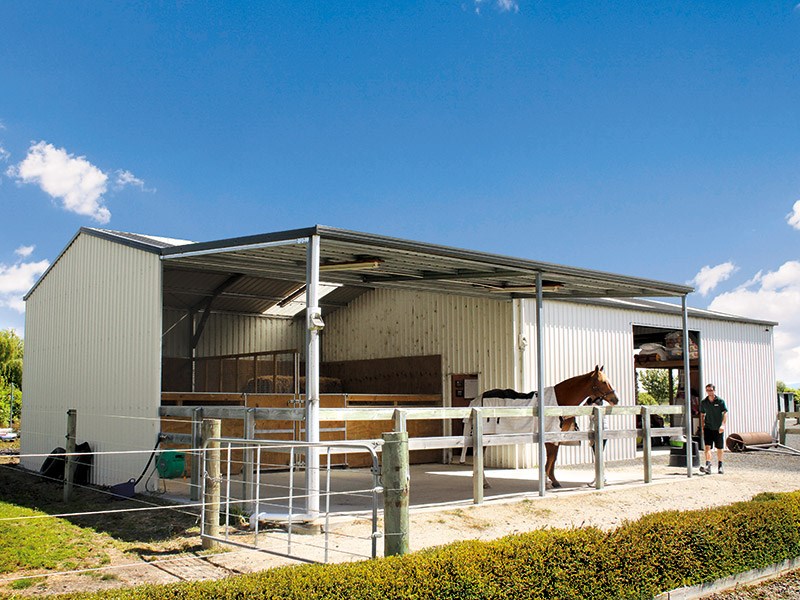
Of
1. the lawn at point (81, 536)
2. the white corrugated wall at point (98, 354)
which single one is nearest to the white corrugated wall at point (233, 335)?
the white corrugated wall at point (98, 354)

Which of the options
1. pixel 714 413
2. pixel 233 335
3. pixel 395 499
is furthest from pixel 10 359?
pixel 395 499

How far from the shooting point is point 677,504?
10531mm

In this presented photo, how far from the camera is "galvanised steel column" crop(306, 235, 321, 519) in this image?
27.0 feet

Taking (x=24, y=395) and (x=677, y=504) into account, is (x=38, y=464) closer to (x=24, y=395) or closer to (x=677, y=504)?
(x=24, y=395)

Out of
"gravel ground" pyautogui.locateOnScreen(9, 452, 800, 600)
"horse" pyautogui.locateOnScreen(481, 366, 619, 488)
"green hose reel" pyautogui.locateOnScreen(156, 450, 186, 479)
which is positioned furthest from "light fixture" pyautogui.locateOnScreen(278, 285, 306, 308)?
"green hose reel" pyautogui.locateOnScreen(156, 450, 186, 479)

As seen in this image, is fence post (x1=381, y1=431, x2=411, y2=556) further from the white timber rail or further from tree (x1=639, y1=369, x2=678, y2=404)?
tree (x1=639, y1=369, x2=678, y2=404)

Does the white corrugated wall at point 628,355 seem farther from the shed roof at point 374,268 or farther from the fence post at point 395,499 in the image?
the fence post at point 395,499

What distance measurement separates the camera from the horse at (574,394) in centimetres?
1149

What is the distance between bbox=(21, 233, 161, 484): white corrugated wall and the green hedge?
6454mm

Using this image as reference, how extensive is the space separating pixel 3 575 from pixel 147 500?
3.44m

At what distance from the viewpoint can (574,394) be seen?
1172 cm

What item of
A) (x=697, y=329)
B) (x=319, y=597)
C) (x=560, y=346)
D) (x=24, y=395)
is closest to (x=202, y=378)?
(x=24, y=395)

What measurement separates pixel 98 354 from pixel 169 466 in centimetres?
311

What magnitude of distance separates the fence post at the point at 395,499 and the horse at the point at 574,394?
6.15 m
